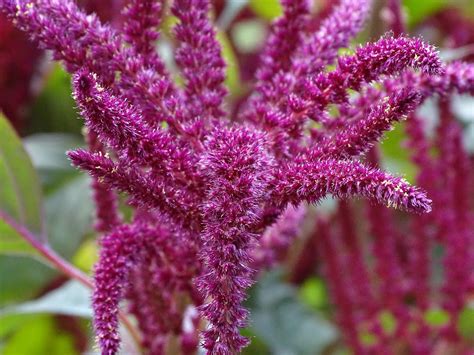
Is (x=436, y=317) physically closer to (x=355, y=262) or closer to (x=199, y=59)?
(x=355, y=262)

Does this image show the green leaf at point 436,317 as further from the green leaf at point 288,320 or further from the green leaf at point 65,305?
the green leaf at point 65,305

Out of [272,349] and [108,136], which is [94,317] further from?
[272,349]

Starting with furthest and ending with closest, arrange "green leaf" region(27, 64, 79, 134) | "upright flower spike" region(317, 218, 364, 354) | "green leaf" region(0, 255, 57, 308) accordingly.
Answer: "green leaf" region(27, 64, 79, 134), "green leaf" region(0, 255, 57, 308), "upright flower spike" region(317, 218, 364, 354)

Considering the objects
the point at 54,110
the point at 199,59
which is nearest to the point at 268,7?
the point at 54,110

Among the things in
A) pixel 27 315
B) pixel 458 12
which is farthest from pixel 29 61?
pixel 458 12

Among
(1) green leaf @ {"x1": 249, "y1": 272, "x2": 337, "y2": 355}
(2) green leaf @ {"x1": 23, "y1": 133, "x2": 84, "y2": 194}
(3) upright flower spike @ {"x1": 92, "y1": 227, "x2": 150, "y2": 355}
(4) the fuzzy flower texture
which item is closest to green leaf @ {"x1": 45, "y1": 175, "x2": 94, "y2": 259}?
(2) green leaf @ {"x1": 23, "y1": 133, "x2": 84, "y2": 194}

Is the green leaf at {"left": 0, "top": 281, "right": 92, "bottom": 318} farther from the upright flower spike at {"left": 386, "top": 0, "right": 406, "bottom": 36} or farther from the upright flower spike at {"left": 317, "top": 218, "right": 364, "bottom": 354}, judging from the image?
the upright flower spike at {"left": 386, "top": 0, "right": 406, "bottom": 36}

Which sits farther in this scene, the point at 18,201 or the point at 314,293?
the point at 314,293
